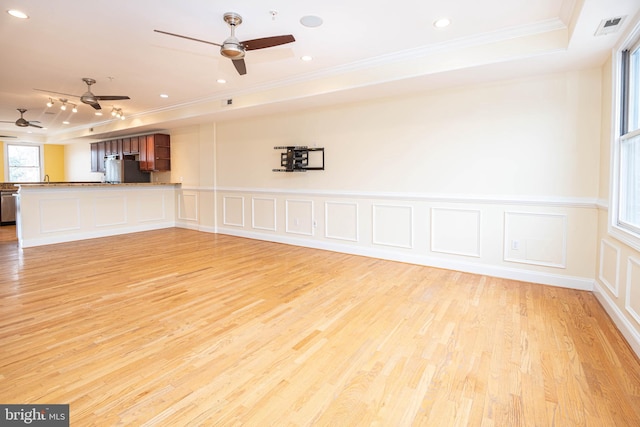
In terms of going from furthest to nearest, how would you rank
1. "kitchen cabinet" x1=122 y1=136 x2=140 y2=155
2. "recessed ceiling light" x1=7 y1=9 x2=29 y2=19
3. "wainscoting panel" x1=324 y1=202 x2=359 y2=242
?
1. "kitchen cabinet" x1=122 y1=136 x2=140 y2=155
2. "wainscoting panel" x1=324 y1=202 x2=359 y2=242
3. "recessed ceiling light" x1=7 y1=9 x2=29 y2=19

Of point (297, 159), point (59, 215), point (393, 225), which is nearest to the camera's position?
point (393, 225)

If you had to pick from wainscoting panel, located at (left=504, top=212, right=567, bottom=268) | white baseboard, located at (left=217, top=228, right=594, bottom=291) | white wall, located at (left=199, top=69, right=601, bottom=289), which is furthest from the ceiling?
white baseboard, located at (left=217, top=228, right=594, bottom=291)

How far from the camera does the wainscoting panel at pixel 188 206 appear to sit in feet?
24.9

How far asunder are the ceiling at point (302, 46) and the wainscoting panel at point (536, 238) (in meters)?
1.61

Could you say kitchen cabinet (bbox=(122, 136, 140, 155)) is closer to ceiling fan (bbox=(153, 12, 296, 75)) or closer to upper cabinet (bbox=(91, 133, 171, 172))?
upper cabinet (bbox=(91, 133, 171, 172))

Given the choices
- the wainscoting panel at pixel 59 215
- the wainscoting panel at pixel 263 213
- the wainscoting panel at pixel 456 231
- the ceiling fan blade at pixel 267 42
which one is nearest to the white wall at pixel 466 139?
the wainscoting panel at pixel 456 231

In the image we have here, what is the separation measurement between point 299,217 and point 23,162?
1026cm

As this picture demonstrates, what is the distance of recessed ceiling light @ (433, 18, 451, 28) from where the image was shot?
312cm

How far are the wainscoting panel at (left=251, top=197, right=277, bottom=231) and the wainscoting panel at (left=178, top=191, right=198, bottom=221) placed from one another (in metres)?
1.81

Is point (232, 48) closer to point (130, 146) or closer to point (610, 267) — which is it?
point (610, 267)

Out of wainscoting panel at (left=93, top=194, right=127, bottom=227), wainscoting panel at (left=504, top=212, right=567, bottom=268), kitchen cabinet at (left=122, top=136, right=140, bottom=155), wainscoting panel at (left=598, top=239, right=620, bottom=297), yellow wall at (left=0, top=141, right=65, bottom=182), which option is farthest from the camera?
yellow wall at (left=0, top=141, right=65, bottom=182)

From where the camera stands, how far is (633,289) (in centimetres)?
244

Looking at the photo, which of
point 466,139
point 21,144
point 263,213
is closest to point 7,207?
point 21,144

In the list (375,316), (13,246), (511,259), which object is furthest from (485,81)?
(13,246)
